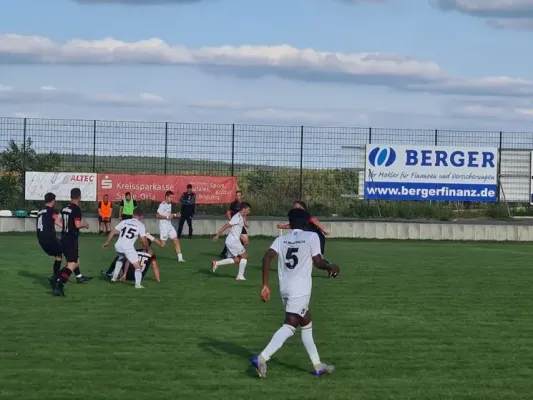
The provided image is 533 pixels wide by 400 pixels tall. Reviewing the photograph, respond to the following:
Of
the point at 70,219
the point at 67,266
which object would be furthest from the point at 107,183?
the point at 67,266

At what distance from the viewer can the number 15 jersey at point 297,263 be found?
10680 mm

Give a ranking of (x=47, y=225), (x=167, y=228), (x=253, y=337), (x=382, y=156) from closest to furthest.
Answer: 1. (x=253, y=337)
2. (x=47, y=225)
3. (x=167, y=228)
4. (x=382, y=156)

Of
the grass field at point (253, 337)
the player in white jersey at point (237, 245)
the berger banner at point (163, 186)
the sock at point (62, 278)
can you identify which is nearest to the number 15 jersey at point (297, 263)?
the grass field at point (253, 337)

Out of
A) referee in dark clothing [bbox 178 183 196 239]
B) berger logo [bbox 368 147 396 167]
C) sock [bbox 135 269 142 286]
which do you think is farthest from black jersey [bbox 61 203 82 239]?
berger logo [bbox 368 147 396 167]

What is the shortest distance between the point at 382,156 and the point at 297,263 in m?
29.6

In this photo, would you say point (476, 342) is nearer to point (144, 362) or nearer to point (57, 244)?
point (144, 362)

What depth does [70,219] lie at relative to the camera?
60.3ft

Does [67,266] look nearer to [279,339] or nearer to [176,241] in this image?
[176,241]

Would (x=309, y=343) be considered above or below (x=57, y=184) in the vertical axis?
below

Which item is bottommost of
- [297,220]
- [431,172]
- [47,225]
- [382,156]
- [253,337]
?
[253,337]

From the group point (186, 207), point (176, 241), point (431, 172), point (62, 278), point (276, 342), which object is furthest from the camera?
point (431, 172)

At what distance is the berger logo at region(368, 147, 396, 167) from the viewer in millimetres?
39812

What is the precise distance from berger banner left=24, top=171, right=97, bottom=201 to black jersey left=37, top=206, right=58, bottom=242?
1995 centimetres

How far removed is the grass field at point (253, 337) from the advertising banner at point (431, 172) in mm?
16525
